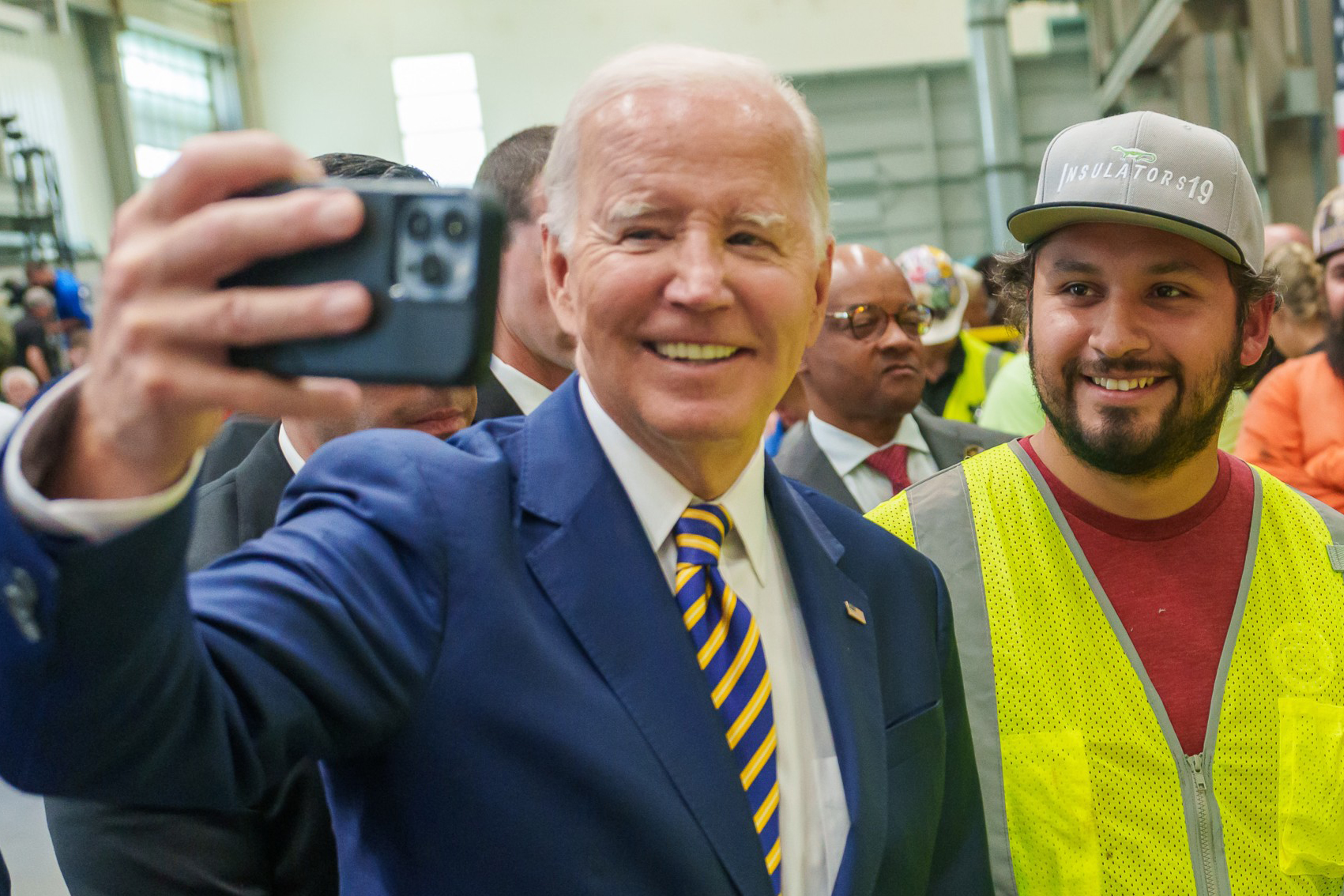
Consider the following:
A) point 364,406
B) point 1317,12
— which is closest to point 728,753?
point 364,406

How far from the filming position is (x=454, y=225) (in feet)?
2.29

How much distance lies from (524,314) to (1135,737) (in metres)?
1.37

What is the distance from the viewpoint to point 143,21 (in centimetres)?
1438

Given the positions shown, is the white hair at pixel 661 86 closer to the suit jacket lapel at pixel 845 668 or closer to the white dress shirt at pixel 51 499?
the suit jacket lapel at pixel 845 668

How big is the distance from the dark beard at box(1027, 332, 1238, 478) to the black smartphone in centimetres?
136

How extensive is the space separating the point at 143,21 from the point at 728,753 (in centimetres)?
1560

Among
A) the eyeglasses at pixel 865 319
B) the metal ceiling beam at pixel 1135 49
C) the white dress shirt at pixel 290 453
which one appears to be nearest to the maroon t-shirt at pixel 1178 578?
the white dress shirt at pixel 290 453

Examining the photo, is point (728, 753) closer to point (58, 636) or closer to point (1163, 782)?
point (58, 636)

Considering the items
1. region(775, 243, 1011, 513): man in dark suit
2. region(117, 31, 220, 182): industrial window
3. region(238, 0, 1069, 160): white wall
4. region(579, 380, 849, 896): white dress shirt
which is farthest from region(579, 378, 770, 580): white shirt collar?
region(238, 0, 1069, 160): white wall

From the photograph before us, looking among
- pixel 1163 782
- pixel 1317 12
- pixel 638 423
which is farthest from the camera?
pixel 1317 12

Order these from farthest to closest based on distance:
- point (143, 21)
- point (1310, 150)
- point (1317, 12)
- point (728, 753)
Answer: point (143, 21) < point (1310, 150) < point (1317, 12) < point (728, 753)

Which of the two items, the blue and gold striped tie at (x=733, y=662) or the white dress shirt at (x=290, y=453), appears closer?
the blue and gold striped tie at (x=733, y=662)

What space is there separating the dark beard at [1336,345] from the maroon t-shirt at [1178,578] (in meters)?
1.49

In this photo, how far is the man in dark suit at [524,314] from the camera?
7.87ft
